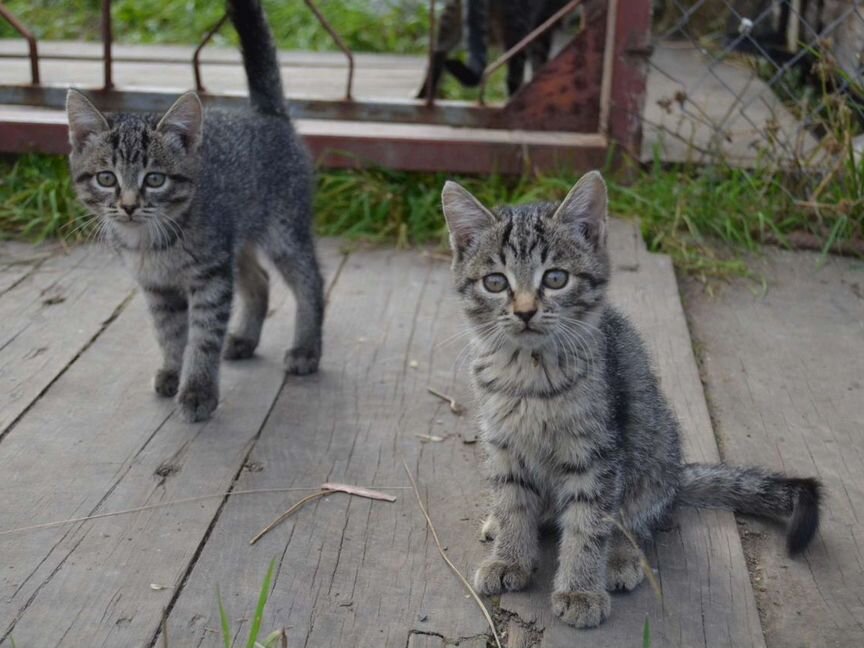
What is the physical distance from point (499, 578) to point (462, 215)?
924mm

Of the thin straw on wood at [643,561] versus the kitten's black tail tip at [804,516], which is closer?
the thin straw on wood at [643,561]

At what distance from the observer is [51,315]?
425 centimetres

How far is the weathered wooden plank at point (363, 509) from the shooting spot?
8.39 ft

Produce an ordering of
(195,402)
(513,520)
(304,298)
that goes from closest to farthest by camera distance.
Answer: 1. (513,520)
2. (195,402)
3. (304,298)

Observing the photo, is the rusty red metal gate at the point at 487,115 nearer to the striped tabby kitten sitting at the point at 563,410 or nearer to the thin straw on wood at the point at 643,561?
the striped tabby kitten sitting at the point at 563,410

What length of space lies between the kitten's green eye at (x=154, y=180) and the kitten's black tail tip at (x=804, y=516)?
218 centimetres

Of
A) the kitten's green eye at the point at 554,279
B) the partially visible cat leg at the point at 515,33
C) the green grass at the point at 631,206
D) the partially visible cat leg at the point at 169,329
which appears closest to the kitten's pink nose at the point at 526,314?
the kitten's green eye at the point at 554,279

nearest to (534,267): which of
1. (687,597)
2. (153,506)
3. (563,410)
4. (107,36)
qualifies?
(563,410)

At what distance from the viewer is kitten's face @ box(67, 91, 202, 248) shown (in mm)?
3572

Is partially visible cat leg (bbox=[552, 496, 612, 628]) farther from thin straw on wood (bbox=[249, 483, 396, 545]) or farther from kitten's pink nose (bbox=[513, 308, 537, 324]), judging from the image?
thin straw on wood (bbox=[249, 483, 396, 545])

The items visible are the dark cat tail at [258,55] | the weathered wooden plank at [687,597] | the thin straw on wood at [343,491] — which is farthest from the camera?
the dark cat tail at [258,55]

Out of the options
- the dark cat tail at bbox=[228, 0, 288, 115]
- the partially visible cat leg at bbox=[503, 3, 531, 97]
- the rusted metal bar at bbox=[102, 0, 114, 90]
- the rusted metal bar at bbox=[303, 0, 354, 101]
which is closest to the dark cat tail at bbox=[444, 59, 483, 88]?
the partially visible cat leg at bbox=[503, 3, 531, 97]

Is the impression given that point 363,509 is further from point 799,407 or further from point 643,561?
point 799,407

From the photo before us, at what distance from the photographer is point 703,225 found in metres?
5.02
